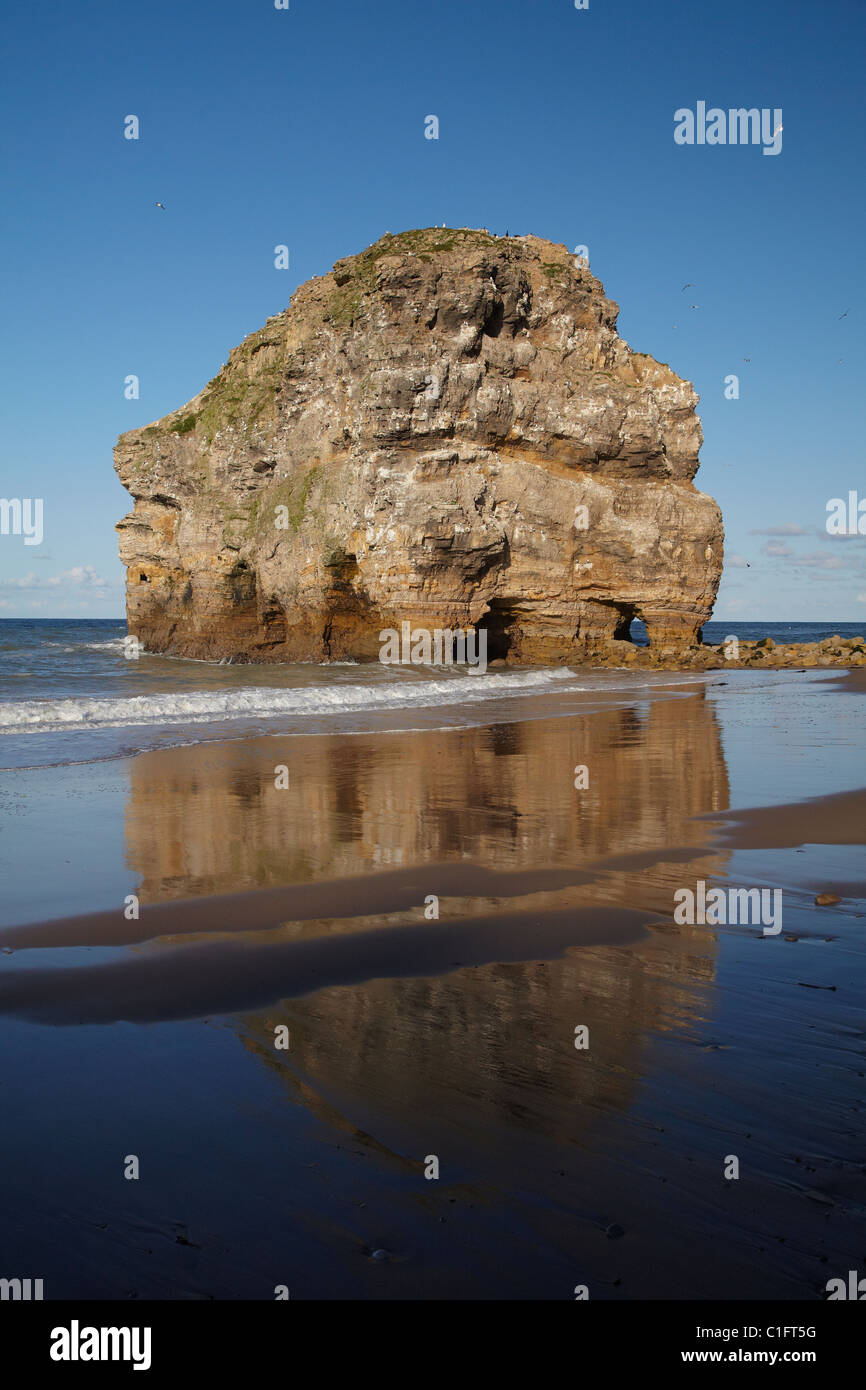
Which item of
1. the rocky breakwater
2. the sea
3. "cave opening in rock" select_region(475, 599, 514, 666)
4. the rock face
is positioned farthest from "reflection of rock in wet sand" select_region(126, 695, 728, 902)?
the rocky breakwater

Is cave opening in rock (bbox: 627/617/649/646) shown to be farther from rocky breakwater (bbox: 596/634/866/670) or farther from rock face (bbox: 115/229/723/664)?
rock face (bbox: 115/229/723/664)

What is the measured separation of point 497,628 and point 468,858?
2675cm

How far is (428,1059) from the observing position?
362 centimetres

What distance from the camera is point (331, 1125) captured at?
3100mm

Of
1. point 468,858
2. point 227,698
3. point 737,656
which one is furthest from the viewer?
point 737,656

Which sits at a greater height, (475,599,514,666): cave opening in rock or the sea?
(475,599,514,666): cave opening in rock

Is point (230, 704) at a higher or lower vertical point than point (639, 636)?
lower

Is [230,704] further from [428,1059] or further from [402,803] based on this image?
[428,1059]

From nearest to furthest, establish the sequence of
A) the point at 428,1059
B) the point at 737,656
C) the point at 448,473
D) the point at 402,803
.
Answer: the point at 428,1059, the point at 402,803, the point at 448,473, the point at 737,656

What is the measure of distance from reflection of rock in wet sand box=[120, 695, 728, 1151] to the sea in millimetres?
1787

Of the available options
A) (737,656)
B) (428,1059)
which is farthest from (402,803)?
(737,656)

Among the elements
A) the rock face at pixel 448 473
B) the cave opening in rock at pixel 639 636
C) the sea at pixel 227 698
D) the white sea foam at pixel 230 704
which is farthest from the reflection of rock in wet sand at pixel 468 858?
the cave opening in rock at pixel 639 636

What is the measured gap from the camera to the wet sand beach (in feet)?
8.16
